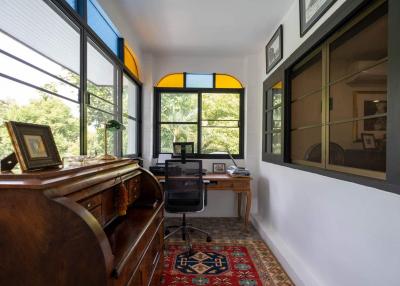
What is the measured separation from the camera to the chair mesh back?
3.04 meters

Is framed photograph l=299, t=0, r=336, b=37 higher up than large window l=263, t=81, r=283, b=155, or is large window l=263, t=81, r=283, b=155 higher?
framed photograph l=299, t=0, r=336, b=37

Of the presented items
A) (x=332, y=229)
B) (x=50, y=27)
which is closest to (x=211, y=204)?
(x=332, y=229)

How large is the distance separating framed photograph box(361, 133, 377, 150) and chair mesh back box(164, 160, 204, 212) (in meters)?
1.85

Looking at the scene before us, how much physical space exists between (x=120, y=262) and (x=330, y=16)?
6.90 ft

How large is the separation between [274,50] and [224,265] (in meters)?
2.68

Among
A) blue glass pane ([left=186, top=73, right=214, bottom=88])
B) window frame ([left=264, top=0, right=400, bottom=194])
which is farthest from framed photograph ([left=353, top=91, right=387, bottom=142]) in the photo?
blue glass pane ([left=186, top=73, right=214, bottom=88])

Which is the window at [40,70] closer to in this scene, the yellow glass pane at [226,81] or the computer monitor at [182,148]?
the computer monitor at [182,148]

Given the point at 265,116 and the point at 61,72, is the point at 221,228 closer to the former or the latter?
the point at 265,116

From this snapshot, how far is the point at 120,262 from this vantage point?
0.97 m

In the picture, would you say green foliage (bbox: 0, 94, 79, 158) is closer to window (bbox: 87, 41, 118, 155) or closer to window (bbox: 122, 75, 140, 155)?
window (bbox: 87, 41, 118, 155)

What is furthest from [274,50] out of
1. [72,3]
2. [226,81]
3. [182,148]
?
[72,3]

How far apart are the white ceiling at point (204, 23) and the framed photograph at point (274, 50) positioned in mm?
114

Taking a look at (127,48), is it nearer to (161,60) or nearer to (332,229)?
(161,60)

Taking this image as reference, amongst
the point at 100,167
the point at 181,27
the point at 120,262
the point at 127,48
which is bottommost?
the point at 120,262
